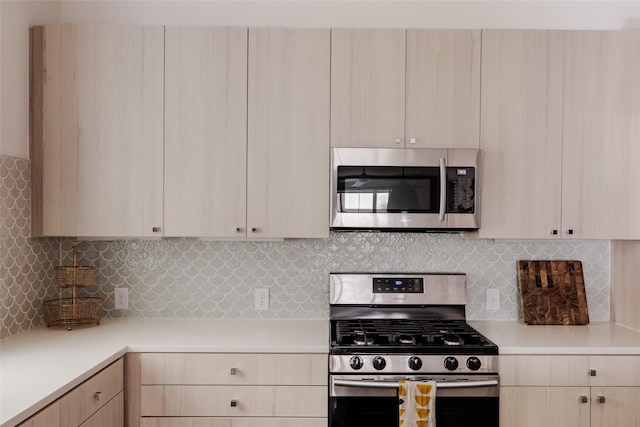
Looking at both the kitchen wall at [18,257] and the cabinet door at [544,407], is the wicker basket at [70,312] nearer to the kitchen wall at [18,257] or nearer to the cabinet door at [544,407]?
the kitchen wall at [18,257]

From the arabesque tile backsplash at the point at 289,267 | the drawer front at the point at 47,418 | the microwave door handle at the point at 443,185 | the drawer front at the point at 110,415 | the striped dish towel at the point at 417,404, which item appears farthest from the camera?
the arabesque tile backsplash at the point at 289,267

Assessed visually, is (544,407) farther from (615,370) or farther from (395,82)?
(395,82)

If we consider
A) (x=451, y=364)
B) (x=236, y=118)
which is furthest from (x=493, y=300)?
(x=236, y=118)

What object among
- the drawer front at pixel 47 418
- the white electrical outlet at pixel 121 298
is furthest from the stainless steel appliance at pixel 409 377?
the white electrical outlet at pixel 121 298

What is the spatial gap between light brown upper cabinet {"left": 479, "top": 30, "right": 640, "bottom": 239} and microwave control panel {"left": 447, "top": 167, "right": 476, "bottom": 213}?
77mm

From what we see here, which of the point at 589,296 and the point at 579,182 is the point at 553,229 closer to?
the point at 579,182

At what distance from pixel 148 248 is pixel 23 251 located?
63cm

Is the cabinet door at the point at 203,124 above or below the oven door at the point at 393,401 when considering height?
above

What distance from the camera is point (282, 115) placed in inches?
103

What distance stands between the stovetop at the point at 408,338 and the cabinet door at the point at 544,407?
0.24 meters

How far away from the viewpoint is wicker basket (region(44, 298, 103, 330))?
103 inches

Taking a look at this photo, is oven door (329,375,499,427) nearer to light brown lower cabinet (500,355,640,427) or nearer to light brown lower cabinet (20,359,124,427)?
light brown lower cabinet (500,355,640,427)

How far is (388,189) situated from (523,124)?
76 centimetres

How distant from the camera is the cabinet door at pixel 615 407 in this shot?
7.73 feet
